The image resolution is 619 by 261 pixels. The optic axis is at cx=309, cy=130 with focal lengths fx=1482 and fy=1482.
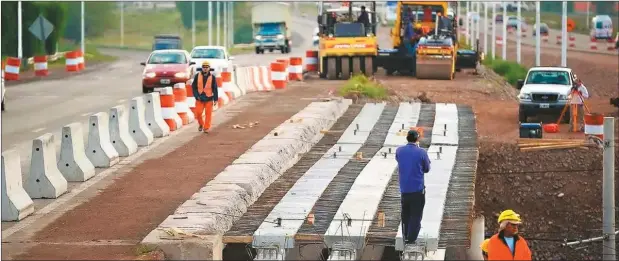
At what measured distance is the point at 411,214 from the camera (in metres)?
16.0

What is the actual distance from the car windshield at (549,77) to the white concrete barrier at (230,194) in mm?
11576

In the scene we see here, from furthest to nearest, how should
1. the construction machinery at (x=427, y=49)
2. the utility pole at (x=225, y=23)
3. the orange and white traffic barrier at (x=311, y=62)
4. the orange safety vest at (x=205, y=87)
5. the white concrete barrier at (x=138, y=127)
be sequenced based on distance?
the utility pole at (x=225, y=23) < the orange and white traffic barrier at (x=311, y=62) < the construction machinery at (x=427, y=49) < the orange safety vest at (x=205, y=87) < the white concrete barrier at (x=138, y=127)

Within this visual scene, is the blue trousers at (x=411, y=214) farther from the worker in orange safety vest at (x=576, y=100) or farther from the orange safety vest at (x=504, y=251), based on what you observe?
the worker in orange safety vest at (x=576, y=100)

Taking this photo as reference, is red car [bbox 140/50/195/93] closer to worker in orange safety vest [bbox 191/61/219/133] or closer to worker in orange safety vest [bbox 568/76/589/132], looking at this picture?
worker in orange safety vest [bbox 568/76/589/132]

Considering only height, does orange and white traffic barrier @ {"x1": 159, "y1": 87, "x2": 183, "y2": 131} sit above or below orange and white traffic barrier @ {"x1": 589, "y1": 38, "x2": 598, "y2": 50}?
above

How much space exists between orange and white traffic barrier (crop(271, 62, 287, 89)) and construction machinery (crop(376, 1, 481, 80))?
26.5 feet

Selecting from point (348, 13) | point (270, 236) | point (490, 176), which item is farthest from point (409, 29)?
point (270, 236)

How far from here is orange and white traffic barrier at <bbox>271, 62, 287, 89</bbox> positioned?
4466 centimetres

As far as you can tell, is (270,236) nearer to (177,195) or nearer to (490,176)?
(177,195)

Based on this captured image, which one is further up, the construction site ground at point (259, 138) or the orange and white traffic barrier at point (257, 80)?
the orange and white traffic barrier at point (257, 80)

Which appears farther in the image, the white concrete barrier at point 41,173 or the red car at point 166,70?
the red car at point 166,70

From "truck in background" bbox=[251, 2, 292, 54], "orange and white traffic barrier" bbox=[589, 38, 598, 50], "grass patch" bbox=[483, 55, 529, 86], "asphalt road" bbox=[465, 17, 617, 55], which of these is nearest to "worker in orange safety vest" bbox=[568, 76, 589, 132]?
"grass patch" bbox=[483, 55, 529, 86]

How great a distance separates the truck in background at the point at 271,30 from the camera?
309 feet

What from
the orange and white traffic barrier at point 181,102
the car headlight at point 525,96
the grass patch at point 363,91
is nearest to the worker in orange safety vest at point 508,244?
the orange and white traffic barrier at point 181,102
